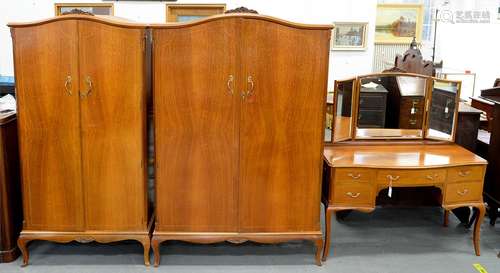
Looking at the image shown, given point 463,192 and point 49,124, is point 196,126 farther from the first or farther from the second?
point 463,192

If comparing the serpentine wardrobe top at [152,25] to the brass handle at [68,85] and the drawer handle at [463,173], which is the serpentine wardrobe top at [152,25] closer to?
the brass handle at [68,85]

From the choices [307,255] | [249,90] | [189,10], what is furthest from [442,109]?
[189,10]

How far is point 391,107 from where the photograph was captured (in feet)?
12.3

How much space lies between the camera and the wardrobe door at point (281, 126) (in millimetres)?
2994

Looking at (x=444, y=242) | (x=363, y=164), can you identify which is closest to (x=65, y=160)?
(x=363, y=164)

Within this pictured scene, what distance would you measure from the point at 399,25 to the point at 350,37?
2133mm

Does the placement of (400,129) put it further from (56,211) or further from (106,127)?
(56,211)

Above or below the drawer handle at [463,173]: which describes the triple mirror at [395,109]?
above

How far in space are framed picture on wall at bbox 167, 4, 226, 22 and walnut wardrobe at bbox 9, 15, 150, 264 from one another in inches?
131

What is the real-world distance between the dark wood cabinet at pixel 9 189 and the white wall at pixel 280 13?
324cm

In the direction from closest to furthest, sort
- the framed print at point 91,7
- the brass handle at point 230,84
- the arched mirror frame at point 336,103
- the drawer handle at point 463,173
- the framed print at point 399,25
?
the brass handle at point 230,84 < the drawer handle at point 463,173 < the arched mirror frame at point 336,103 < the framed print at point 91,7 < the framed print at point 399,25

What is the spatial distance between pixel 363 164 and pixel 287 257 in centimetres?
83

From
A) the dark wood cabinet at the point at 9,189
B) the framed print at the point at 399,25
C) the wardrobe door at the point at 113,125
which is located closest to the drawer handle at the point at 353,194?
the wardrobe door at the point at 113,125

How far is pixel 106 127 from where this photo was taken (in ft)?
10.1
